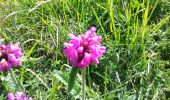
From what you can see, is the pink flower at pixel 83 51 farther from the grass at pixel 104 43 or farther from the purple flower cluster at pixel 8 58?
the grass at pixel 104 43

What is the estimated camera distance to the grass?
5.75 ft

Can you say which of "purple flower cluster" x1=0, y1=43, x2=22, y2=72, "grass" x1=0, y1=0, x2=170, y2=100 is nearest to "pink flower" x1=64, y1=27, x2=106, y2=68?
"purple flower cluster" x1=0, y1=43, x2=22, y2=72

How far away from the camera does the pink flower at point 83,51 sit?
1.11 m

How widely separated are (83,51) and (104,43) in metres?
0.82

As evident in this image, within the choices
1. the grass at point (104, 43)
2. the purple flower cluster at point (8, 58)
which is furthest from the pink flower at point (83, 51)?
the grass at point (104, 43)

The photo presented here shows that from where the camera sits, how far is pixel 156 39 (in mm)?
2033

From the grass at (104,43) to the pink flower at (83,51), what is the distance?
40cm

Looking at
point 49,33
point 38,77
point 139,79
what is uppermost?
point 49,33

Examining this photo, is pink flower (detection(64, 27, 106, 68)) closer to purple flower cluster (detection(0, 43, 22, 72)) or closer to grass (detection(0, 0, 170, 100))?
purple flower cluster (detection(0, 43, 22, 72))

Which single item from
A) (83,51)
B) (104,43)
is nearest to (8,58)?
(83,51)

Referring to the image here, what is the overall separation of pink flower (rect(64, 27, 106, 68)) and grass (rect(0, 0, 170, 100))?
396 mm

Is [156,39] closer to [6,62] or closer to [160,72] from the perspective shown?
[160,72]

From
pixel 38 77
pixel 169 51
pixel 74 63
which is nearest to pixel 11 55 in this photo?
pixel 74 63

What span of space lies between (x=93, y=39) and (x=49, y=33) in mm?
930
